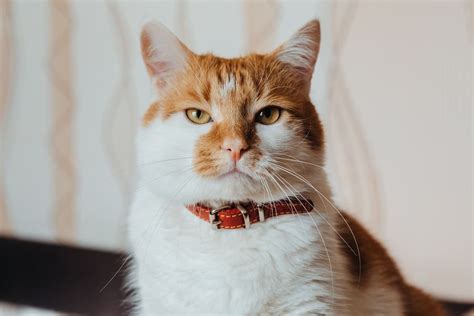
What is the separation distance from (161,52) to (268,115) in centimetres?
20

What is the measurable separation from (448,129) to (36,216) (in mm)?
1458

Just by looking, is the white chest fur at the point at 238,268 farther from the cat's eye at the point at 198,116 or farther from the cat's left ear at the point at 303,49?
the cat's left ear at the point at 303,49

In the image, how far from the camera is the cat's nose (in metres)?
0.71

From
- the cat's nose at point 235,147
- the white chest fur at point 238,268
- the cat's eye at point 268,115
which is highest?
the cat's eye at point 268,115

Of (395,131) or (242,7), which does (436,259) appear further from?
(242,7)

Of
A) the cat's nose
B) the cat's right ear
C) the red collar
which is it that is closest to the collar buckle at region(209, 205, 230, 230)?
the red collar

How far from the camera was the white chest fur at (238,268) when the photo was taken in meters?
0.76

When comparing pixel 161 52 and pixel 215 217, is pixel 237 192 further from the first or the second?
pixel 161 52

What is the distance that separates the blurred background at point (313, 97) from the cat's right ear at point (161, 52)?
0.80m

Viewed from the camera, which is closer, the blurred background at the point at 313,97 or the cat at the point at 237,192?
the cat at the point at 237,192

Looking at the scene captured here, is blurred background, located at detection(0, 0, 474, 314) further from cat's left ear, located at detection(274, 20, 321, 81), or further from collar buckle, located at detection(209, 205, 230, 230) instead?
collar buckle, located at detection(209, 205, 230, 230)

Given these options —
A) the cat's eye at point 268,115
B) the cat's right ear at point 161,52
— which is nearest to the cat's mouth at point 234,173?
the cat's eye at point 268,115

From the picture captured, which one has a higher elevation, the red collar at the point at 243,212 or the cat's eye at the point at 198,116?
the cat's eye at the point at 198,116

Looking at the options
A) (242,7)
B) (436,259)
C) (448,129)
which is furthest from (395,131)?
(242,7)
